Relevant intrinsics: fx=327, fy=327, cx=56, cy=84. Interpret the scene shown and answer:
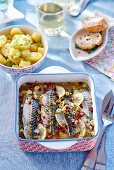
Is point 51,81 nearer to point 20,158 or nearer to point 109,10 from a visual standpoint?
point 20,158

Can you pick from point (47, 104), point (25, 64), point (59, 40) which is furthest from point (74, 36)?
point (47, 104)

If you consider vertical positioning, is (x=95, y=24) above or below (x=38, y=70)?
above

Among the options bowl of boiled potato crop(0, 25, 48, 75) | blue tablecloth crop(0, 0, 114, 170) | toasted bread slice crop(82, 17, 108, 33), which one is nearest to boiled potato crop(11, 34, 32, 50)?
bowl of boiled potato crop(0, 25, 48, 75)

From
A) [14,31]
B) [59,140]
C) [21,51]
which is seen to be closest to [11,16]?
[14,31]

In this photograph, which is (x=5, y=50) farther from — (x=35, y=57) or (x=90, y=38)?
(x=90, y=38)

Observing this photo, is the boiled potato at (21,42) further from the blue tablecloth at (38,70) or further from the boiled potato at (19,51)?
the blue tablecloth at (38,70)

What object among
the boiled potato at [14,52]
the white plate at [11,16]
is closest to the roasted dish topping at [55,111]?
the boiled potato at [14,52]
